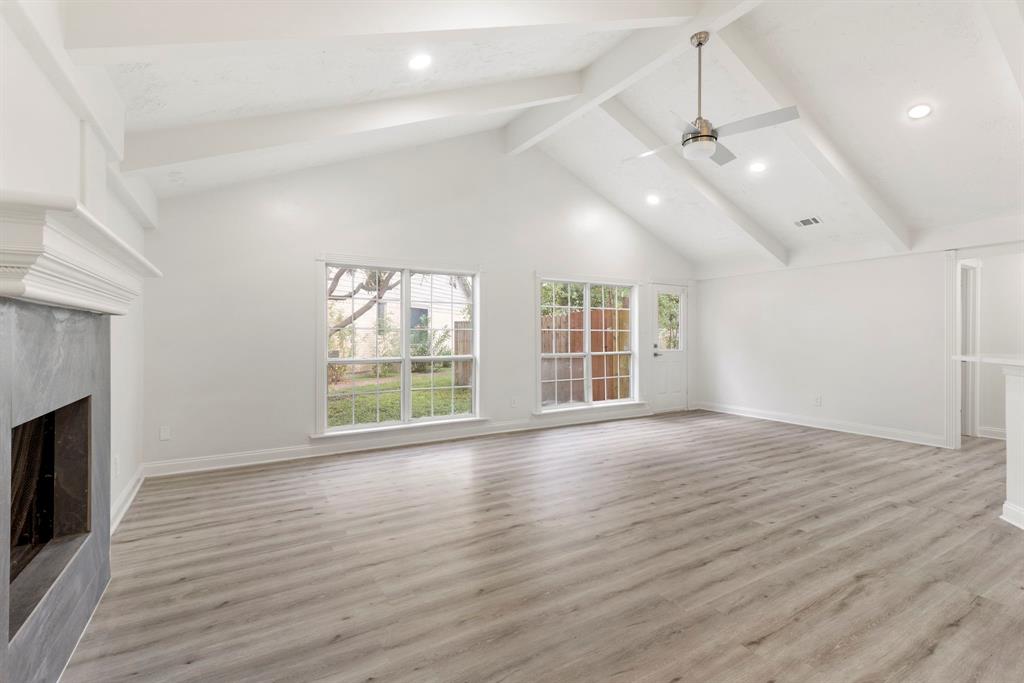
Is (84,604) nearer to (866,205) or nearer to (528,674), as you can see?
(528,674)

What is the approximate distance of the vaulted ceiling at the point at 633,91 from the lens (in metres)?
2.45

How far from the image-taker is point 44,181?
1.90 m

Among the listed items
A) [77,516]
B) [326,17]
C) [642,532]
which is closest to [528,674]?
[642,532]

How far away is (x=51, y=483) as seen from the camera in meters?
2.01

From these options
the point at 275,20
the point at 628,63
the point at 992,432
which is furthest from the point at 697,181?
the point at 275,20

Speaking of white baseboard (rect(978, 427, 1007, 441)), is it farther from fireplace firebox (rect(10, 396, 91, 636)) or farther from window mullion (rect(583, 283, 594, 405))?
fireplace firebox (rect(10, 396, 91, 636))

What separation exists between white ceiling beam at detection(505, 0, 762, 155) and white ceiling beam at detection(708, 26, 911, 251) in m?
0.32

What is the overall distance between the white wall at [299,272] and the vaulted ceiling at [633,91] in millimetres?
349

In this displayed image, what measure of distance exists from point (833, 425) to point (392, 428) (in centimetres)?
553

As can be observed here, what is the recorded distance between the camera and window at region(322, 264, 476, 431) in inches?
198

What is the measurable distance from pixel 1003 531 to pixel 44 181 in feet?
17.4

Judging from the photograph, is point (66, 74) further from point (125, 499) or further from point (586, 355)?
point (586, 355)

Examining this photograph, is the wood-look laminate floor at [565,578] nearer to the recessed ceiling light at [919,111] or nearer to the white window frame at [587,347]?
the white window frame at [587,347]

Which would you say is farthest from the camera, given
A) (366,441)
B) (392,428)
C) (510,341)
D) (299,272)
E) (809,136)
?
(510,341)
